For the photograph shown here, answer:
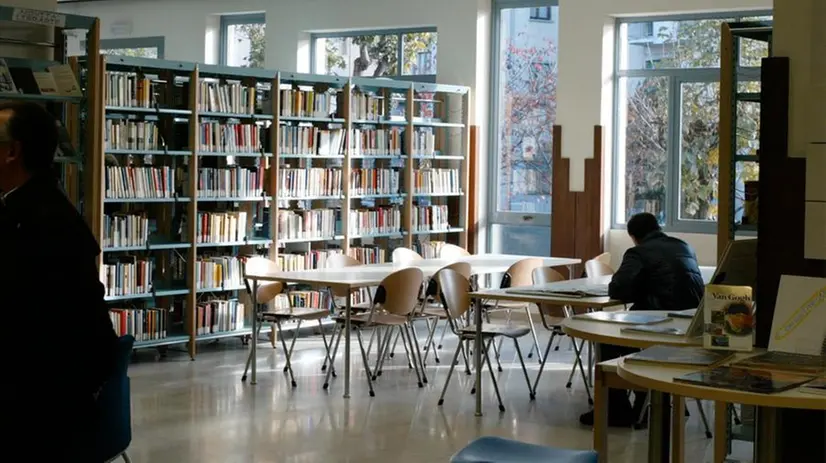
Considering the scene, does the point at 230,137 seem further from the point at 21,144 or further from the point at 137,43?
the point at 21,144

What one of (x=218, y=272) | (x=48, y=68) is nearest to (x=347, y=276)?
(x=218, y=272)

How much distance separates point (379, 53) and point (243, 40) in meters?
2.07

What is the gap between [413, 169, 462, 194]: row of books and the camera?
11953 mm

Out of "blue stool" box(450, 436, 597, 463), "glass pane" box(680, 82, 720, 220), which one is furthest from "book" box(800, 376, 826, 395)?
"glass pane" box(680, 82, 720, 220)

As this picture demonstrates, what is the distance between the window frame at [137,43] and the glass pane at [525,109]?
486 centimetres

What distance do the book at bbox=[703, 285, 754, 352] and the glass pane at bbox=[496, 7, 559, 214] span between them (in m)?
8.14

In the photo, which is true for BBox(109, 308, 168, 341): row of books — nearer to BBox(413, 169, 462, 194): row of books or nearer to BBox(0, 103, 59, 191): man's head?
BBox(413, 169, 462, 194): row of books

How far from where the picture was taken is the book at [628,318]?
5258mm

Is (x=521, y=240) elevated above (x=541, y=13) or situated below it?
below

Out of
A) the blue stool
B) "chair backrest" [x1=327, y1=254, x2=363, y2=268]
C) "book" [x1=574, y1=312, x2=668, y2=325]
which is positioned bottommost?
the blue stool

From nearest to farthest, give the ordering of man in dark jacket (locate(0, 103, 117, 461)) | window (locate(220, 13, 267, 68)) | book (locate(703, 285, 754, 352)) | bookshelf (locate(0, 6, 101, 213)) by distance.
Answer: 1. man in dark jacket (locate(0, 103, 117, 461))
2. book (locate(703, 285, 754, 352))
3. bookshelf (locate(0, 6, 101, 213))
4. window (locate(220, 13, 267, 68))

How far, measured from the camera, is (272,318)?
28.7 feet

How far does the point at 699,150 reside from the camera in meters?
11.6

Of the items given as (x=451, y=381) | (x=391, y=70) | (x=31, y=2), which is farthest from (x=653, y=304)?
(x=391, y=70)
